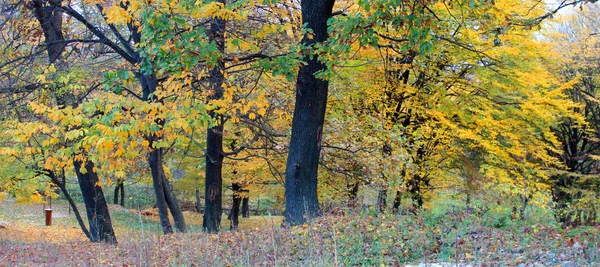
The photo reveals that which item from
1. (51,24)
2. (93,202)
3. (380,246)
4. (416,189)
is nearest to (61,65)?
(51,24)

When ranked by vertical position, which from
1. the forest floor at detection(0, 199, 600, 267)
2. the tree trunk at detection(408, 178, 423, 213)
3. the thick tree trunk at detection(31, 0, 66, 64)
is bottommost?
the forest floor at detection(0, 199, 600, 267)

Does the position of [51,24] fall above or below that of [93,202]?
above

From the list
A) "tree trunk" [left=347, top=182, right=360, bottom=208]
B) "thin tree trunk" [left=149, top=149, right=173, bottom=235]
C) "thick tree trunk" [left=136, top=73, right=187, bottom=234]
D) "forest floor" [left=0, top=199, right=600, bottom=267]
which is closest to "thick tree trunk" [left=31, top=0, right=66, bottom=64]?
"thick tree trunk" [left=136, top=73, right=187, bottom=234]

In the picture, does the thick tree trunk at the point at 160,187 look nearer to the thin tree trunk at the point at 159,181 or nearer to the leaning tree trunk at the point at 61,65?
the thin tree trunk at the point at 159,181

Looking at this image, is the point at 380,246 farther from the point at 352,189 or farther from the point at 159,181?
the point at 352,189

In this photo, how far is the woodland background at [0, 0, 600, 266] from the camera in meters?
6.27

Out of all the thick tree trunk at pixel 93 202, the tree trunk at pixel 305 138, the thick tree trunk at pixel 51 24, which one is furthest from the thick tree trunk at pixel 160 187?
the tree trunk at pixel 305 138

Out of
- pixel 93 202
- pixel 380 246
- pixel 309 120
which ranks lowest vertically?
pixel 380 246

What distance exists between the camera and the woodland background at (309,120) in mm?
6270

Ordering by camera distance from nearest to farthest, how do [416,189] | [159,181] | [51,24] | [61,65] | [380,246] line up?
[380,246]
[61,65]
[51,24]
[159,181]
[416,189]

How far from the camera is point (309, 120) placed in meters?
8.22

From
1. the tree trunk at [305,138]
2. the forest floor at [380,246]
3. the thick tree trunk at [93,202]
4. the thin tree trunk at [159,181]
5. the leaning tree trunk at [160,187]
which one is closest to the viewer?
the forest floor at [380,246]

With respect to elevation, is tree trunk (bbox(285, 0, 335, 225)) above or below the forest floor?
above

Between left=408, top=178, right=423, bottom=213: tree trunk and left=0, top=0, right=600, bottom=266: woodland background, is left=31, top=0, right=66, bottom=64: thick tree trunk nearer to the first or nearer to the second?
left=0, top=0, right=600, bottom=266: woodland background
